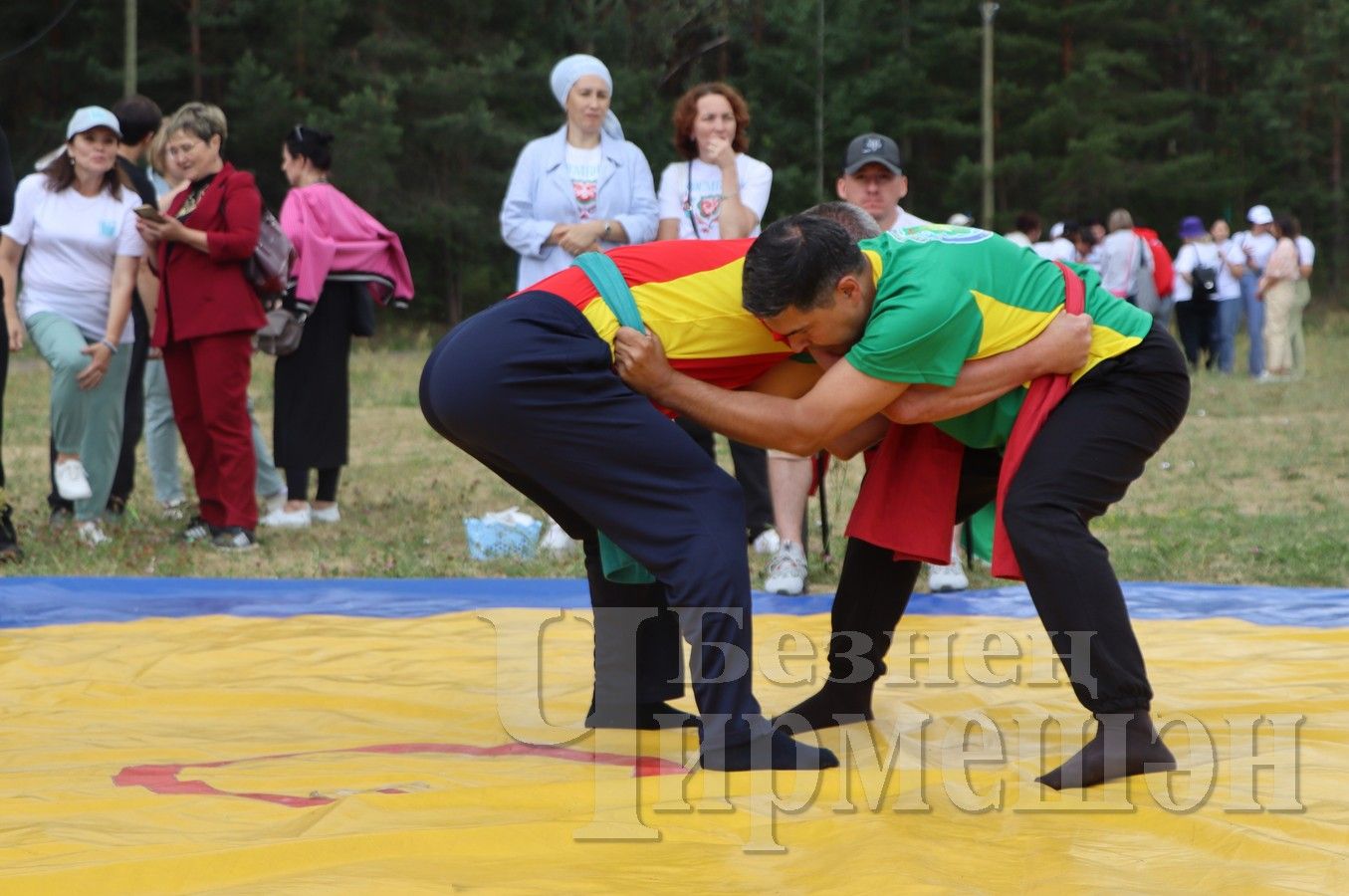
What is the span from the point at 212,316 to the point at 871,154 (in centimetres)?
246

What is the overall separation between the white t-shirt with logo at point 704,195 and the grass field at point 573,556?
3.43 feet

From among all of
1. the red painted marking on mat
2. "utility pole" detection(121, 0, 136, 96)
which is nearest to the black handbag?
the red painted marking on mat

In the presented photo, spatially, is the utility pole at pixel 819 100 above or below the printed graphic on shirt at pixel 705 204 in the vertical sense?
above

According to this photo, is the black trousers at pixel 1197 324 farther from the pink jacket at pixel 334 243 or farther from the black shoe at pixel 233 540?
the black shoe at pixel 233 540

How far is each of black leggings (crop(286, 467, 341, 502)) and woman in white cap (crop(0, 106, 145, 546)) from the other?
777 millimetres

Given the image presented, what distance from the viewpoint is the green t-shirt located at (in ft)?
9.96

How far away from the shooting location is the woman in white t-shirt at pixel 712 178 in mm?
6051

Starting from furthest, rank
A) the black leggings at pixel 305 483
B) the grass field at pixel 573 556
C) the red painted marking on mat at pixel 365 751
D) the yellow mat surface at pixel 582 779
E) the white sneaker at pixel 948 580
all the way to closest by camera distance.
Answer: the black leggings at pixel 305 483 → the grass field at pixel 573 556 → the white sneaker at pixel 948 580 → the red painted marking on mat at pixel 365 751 → the yellow mat surface at pixel 582 779

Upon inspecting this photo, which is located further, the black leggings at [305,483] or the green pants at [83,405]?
the black leggings at [305,483]

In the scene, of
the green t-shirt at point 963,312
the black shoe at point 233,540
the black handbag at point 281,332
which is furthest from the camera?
the black handbag at point 281,332

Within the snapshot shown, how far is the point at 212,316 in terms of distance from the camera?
6172mm

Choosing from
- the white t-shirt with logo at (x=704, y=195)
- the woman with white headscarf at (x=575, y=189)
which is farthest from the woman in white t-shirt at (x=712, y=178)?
the woman with white headscarf at (x=575, y=189)

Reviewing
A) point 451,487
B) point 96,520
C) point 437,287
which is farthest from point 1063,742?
point 437,287

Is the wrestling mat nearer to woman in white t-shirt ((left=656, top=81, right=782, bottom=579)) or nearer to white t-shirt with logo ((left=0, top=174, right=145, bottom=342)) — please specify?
woman in white t-shirt ((left=656, top=81, right=782, bottom=579))
